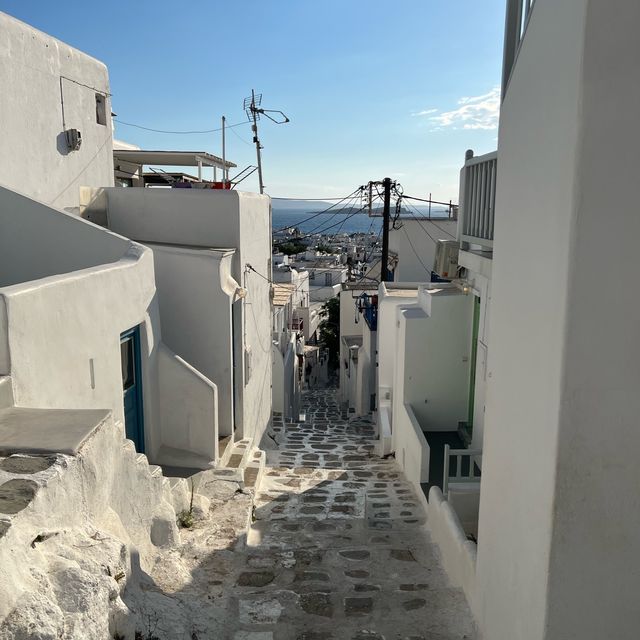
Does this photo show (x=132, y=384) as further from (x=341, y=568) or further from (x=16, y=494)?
(x=16, y=494)

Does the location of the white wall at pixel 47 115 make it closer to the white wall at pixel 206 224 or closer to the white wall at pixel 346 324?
the white wall at pixel 206 224

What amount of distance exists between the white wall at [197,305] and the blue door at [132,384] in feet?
6.34

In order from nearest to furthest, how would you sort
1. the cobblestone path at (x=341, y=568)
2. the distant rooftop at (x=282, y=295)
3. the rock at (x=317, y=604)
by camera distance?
the cobblestone path at (x=341, y=568)
the rock at (x=317, y=604)
the distant rooftop at (x=282, y=295)

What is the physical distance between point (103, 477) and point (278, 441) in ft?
38.5

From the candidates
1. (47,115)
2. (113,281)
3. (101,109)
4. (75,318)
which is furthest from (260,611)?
(101,109)

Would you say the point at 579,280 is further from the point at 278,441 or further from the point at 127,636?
the point at 278,441

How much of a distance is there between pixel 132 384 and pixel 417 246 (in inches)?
796

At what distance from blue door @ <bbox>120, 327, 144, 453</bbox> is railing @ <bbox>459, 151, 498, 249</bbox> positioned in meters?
4.78

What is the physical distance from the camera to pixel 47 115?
35.4ft

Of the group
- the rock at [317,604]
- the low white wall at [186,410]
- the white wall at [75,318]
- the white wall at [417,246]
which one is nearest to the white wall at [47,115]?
the white wall at [75,318]

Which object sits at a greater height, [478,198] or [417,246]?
[478,198]

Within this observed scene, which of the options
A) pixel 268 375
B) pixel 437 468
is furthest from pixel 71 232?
pixel 268 375

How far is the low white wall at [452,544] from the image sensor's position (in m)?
5.29

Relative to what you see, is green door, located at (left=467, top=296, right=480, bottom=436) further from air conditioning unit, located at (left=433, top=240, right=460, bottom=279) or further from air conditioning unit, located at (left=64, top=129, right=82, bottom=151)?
air conditioning unit, located at (left=64, top=129, right=82, bottom=151)
